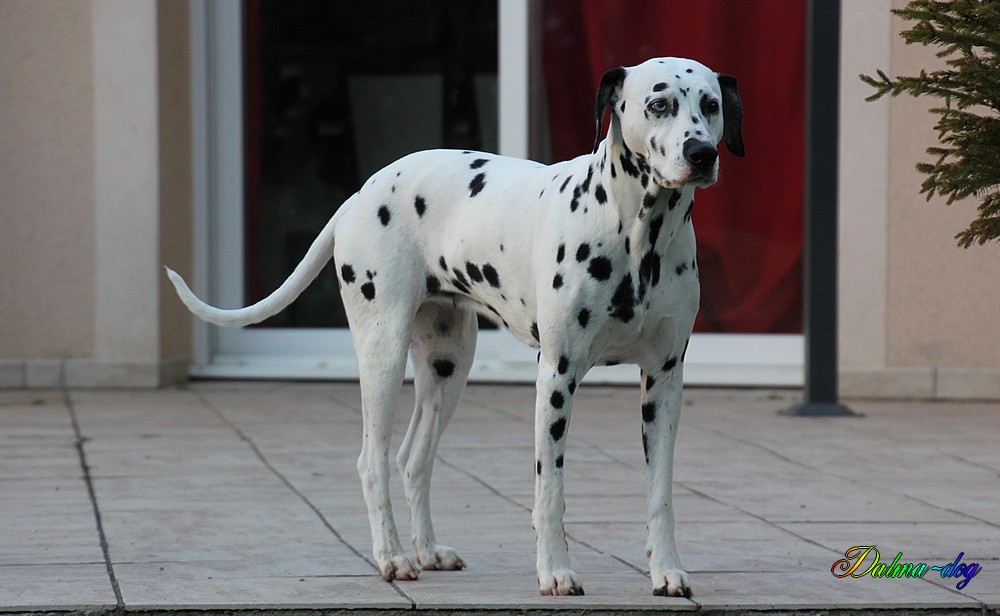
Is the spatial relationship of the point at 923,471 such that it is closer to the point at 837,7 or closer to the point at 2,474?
the point at 837,7

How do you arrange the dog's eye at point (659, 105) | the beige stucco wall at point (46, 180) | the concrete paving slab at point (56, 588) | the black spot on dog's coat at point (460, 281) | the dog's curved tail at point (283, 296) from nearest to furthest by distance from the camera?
the dog's eye at point (659, 105)
the concrete paving slab at point (56, 588)
the black spot on dog's coat at point (460, 281)
the dog's curved tail at point (283, 296)
the beige stucco wall at point (46, 180)

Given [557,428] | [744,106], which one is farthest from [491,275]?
[744,106]

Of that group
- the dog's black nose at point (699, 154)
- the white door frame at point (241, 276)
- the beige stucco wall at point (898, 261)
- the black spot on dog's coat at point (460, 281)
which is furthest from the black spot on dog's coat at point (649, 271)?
the white door frame at point (241, 276)

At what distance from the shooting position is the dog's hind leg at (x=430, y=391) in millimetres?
5305

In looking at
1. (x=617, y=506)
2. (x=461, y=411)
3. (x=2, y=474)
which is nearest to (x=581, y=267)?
(x=617, y=506)

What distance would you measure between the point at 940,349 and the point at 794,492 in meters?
3.70

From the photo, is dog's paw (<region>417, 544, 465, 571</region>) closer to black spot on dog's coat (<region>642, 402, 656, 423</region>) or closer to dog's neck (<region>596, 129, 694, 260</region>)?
black spot on dog's coat (<region>642, 402, 656, 423</region>)

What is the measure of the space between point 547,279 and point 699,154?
716 mm

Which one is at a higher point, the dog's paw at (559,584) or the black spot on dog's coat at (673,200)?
the black spot on dog's coat at (673,200)

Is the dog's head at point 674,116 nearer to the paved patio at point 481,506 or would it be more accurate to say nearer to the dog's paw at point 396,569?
the paved patio at point 481,506

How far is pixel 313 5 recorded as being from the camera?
11.3 m

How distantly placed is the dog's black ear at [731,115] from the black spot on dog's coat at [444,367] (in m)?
1.40

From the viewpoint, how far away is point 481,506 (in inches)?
255

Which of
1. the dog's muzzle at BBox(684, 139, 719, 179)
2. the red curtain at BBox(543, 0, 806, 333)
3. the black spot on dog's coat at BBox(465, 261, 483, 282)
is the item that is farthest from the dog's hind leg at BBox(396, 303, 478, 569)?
the red curtain at BBox(543, 0, 806, 333)
